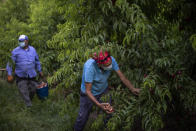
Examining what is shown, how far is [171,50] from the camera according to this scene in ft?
10.8

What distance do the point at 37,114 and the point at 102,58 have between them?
112 inches

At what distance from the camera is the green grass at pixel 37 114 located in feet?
14.9

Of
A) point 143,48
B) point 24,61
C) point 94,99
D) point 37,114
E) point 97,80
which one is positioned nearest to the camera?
point 143,48

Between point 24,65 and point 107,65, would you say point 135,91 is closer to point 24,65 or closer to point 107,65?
point 107,65

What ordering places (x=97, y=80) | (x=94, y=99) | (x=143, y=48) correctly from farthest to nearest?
(x=97, y=80), (x=94, y=99), (x=143, y=48)

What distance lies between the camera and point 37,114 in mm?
5402

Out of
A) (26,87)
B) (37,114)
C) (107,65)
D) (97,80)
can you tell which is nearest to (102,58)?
(107,65)

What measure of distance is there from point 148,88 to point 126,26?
94cm

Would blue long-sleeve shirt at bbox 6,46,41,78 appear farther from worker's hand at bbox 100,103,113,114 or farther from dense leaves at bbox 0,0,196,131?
worker's hand at bbox 100,103,113,114

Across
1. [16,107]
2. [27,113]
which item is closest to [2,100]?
[16,107]

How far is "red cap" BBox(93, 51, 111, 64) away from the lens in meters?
3.24

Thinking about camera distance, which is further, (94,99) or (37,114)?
(37,114)

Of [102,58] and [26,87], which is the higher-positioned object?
[102,58]

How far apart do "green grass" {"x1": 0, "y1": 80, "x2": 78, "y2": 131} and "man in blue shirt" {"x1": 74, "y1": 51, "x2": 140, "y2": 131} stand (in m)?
0.72
